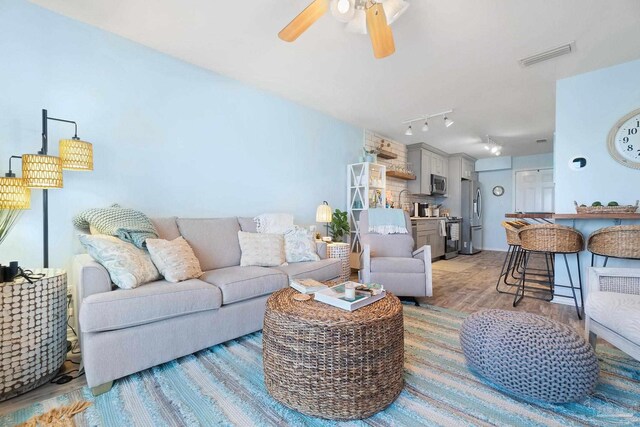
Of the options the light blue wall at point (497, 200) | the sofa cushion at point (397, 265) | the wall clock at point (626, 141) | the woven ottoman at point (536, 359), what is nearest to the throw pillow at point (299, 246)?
the sofa cushion at point (397, 265)

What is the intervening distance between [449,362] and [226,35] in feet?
9.61

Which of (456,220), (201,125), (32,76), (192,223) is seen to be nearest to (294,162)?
(201,125)

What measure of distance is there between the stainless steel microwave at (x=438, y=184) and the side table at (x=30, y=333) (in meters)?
6.05

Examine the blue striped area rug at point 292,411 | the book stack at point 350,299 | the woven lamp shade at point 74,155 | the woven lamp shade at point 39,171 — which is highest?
the woven lamp shade at point 74,155

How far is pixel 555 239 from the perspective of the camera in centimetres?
271

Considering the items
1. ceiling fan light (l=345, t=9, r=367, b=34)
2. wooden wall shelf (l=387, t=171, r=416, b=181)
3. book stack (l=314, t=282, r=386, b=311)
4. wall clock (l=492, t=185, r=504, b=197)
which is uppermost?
ceiling fan light (l=345, t=9, r=367, b=34)

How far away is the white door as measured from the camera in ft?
21.7

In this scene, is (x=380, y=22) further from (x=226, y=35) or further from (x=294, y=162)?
(x=294, y=162)

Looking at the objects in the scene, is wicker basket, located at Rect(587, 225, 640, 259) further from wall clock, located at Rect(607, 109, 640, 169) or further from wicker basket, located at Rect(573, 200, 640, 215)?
wall clock, located at Rect(607, 109, 640, 169)

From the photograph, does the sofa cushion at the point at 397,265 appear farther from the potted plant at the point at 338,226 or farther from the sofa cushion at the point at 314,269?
the potted plant at the point at 338,226

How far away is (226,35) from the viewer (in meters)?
2.32

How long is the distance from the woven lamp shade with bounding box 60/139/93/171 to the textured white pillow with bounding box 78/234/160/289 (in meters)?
0.54

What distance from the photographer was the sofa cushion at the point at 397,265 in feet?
9.31

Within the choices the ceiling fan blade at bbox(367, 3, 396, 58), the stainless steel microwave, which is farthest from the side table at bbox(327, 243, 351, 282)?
the stainless steel microwave
